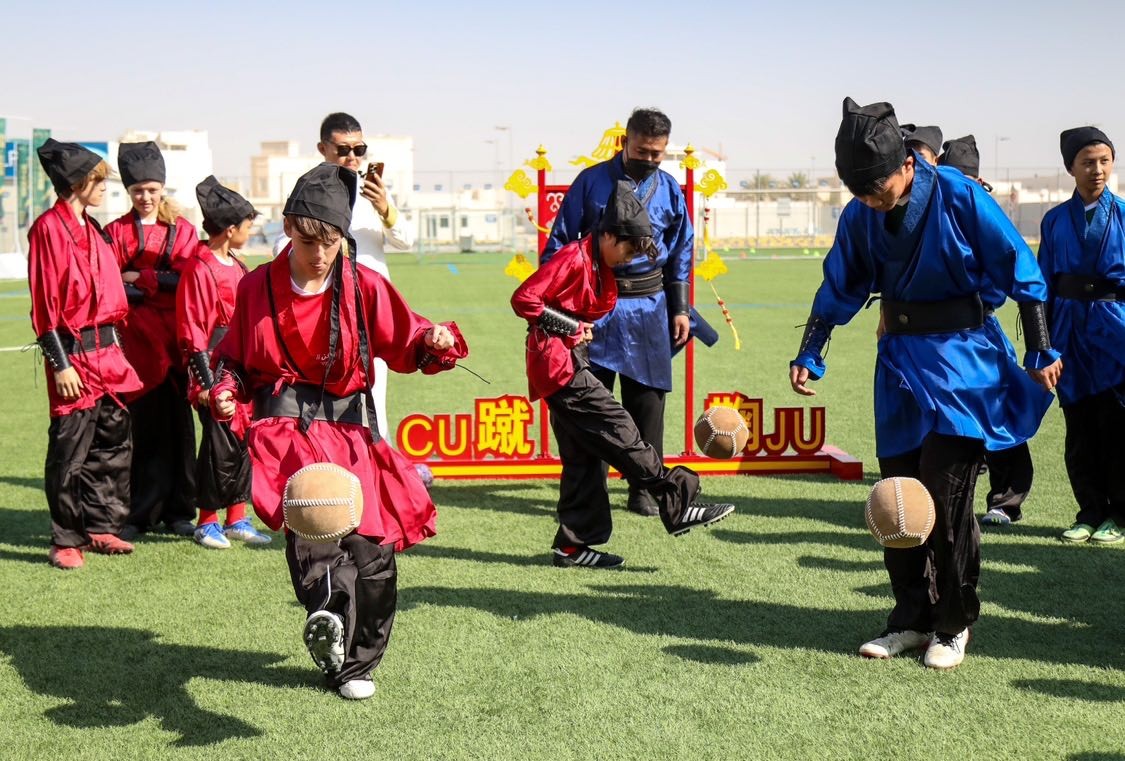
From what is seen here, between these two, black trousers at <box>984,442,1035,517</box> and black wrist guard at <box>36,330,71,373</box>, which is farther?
black trousers at <box>984,442,1035,517</box>

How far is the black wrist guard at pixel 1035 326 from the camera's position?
4.57m

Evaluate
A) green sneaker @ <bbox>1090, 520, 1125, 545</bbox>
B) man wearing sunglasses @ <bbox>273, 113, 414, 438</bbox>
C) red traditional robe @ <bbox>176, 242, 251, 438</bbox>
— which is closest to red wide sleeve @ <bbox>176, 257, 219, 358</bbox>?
red traditional robe @ <bbox>176, 242, 251, 438</bbox>

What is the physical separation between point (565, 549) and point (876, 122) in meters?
2.74

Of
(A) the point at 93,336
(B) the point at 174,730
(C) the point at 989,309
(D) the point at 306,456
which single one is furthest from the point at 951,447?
(A) the point at 93,336

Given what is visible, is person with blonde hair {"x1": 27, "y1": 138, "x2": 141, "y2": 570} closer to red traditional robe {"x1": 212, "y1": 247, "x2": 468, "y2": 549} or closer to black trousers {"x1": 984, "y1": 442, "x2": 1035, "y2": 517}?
red traditional robe {"x1": 212, "y1": 247, "x2": 468, "y2": 549}

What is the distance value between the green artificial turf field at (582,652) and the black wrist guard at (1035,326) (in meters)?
1.19

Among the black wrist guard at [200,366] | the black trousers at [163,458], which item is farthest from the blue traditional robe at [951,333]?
the black trousers at [163,458]

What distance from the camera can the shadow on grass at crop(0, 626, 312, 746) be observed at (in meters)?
4.22

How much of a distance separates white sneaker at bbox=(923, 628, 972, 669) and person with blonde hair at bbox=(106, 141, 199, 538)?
13.5 ft

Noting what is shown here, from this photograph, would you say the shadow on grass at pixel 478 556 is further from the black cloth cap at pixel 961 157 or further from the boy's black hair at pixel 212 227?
the black cloth cap at pixel 961 157

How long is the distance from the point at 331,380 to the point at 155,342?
2740 mm

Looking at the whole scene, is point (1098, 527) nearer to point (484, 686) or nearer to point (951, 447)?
point (951, 447)

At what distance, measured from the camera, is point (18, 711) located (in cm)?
431

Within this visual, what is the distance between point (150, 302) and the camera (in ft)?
22.4
